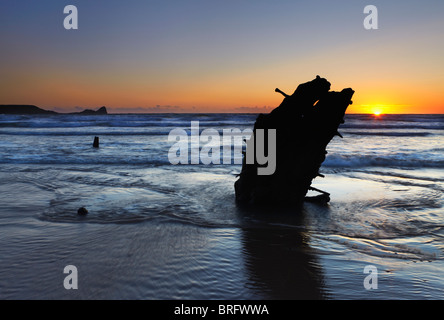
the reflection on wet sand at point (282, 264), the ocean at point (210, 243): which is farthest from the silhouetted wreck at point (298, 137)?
the reflection on wet sand at point (282, 264)

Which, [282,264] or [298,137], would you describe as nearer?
[282,264]

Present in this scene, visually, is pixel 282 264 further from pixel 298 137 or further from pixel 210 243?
pixel 298 137

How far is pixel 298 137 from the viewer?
6273 millimetres

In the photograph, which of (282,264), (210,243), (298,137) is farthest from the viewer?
(298,137)

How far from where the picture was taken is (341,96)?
5961mm

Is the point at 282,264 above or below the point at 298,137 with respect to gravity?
below

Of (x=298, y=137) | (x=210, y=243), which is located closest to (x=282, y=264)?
(x=210, y=243)

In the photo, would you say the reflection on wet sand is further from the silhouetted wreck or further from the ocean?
the silhouetted wreck

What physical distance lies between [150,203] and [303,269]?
4.18 meters

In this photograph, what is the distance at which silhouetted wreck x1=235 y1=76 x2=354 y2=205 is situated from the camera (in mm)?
6027

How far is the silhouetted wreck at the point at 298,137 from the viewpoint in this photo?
6.03 metres

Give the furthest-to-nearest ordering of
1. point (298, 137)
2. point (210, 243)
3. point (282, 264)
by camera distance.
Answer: point (298, 137), point (210, 243), point (282, 264)

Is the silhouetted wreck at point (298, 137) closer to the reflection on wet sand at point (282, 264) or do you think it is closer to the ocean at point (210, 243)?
the ocean at point (210, 243)

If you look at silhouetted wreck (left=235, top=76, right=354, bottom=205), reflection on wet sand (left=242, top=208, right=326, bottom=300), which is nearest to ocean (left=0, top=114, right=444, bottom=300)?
reflection on wet sand (left=242, top=208, right=326, bottom=300)
